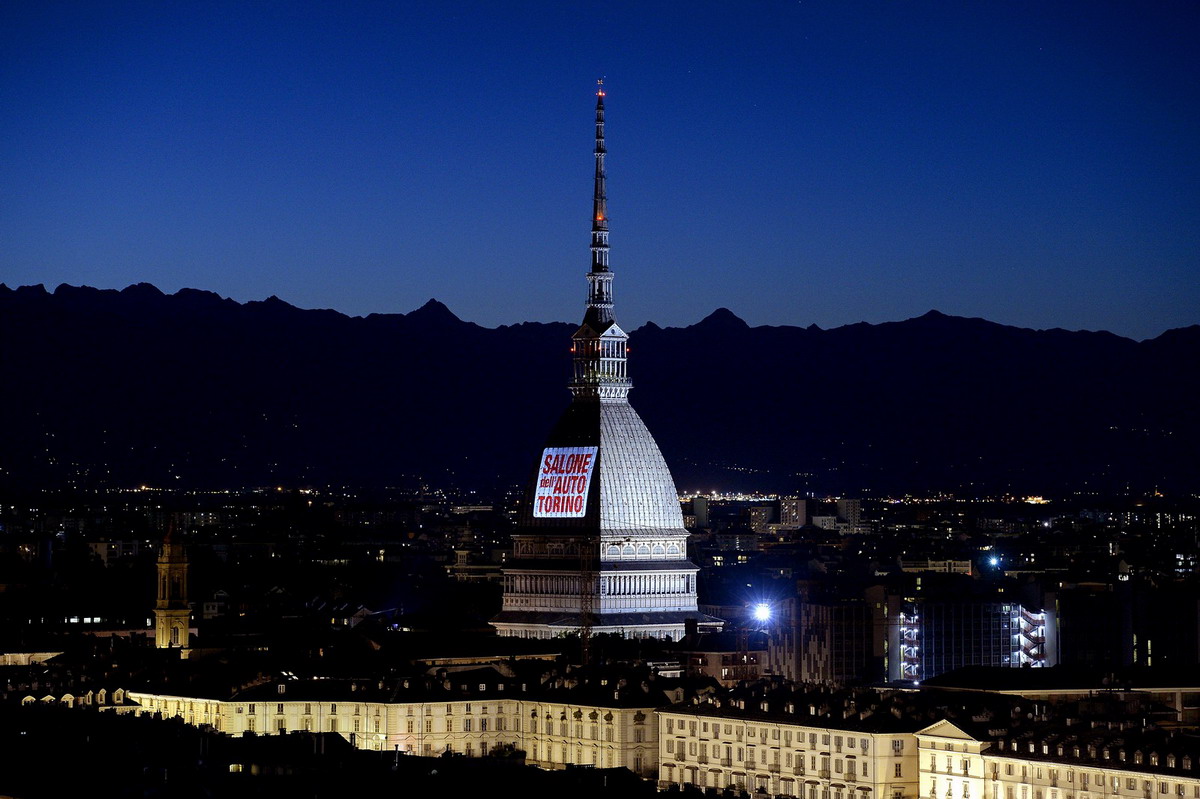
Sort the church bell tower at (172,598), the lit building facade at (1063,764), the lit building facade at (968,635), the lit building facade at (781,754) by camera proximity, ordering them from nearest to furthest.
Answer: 1. the lit building facade at (1063,764)
2. the lit building facade at (781,754)
3. the church bell tower at (172,598)
4. the lit building facade at (968,635)

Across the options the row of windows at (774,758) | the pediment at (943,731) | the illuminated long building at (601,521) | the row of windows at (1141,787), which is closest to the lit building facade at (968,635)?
the illuminated long building at (601,521)

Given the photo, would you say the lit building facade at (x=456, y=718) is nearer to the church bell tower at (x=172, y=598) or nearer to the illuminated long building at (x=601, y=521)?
the church bell tower at (x=172, y=598)

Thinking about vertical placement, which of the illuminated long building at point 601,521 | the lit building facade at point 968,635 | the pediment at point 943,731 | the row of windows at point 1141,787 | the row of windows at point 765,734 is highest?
the illuminated long building at point 601,521

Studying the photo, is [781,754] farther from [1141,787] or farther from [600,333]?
[600,333]

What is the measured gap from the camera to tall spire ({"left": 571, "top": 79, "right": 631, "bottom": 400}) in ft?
477

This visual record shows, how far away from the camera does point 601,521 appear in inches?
5650

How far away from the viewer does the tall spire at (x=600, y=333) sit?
5719 inches

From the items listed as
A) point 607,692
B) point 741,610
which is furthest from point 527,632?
point 607,692

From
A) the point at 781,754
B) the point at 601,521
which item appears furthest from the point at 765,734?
the point at 601,521

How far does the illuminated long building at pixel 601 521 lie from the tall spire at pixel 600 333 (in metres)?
0.05

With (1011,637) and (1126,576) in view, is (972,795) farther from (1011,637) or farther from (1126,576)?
(1126,576)

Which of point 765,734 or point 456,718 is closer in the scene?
point 765,734

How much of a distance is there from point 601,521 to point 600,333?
887cm

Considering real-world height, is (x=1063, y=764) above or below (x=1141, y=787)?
above
